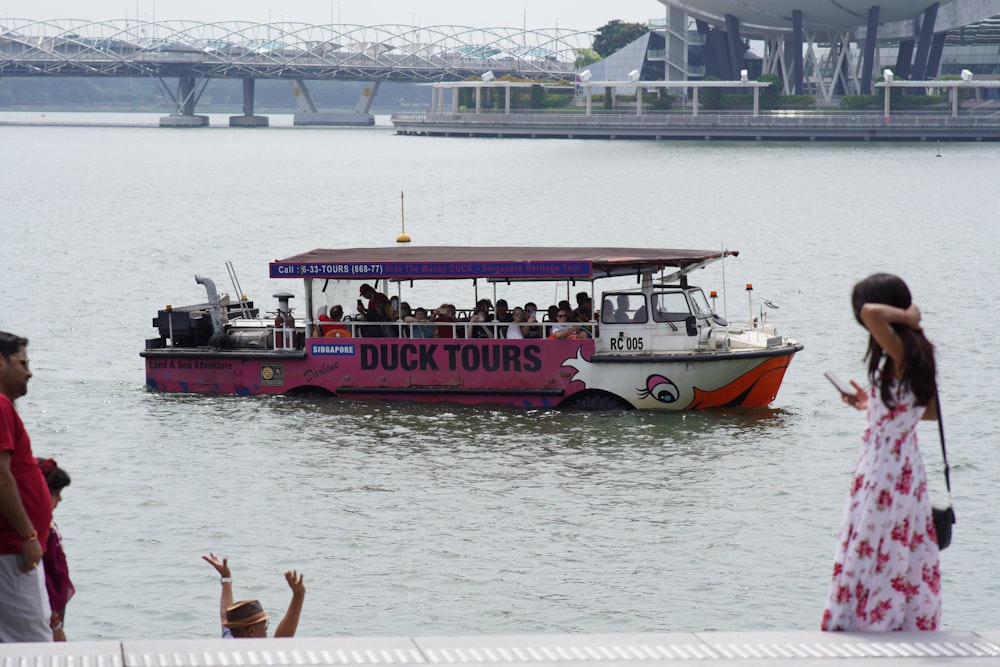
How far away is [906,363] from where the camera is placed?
852 cm

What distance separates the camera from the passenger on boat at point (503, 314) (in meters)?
23.7

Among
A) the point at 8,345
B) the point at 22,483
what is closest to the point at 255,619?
the point at 22,483

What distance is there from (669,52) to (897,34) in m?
27.5

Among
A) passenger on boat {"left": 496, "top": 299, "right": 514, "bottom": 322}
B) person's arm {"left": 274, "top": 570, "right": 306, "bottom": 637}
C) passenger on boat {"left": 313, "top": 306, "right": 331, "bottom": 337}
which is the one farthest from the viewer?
passenger on boat {"left": 313, "top": 306, "right": 331, "bottom": 337}

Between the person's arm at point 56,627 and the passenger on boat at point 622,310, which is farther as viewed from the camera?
the passenger on boat at point 622,310

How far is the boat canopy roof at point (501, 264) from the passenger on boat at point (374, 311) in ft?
1.54

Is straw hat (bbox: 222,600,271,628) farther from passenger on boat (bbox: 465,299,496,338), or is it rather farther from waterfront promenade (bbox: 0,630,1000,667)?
passenger on boat (bbox: 465,299,496,338)

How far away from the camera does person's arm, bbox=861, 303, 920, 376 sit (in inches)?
332

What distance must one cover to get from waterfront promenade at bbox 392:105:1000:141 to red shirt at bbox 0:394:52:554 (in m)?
135

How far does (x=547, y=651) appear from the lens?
29.1ft

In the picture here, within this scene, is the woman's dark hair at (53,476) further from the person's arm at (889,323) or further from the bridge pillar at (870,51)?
the bridge pillar at (870,51)

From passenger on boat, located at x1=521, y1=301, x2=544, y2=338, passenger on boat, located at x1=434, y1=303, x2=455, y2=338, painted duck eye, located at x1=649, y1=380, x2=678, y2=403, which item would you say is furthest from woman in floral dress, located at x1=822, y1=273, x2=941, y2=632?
passenger on boat, located at x1=434, y1=303, x2=455, y2=338

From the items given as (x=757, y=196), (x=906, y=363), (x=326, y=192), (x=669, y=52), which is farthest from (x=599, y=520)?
(x=669, y=52)

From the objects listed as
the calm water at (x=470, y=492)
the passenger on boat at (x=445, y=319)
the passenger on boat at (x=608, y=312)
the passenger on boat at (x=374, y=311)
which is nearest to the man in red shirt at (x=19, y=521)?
the calm water at (x=470, y=492)
